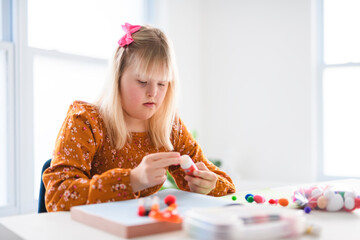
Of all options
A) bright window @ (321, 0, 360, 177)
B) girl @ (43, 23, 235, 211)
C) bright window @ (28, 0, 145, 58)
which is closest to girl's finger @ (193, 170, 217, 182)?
girl @ (43, 23, 235, 211)

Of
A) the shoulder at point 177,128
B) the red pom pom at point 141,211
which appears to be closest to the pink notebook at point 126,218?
the red pom pom at point 141,211

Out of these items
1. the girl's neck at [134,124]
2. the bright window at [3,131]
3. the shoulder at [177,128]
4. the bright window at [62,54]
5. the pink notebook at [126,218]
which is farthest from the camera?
the bright window at [62,54]

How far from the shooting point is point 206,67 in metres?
3.64

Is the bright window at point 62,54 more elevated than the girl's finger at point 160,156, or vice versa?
the bright window at point 62,54

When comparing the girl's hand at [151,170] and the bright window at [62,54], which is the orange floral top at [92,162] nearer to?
the girl's hand at [151,170]

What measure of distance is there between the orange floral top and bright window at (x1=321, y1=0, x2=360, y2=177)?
6.62ft

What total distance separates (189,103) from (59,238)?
9.46ft

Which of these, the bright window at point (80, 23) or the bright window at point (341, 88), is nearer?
the bright window at point (80, 23)

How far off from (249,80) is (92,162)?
92.2 inches

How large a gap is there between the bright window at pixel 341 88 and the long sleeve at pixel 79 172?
2.40 m

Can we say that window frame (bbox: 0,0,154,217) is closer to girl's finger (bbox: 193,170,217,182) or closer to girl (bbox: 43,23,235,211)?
girl (bbox: 43,23,235,211)

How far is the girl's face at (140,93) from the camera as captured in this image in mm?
1261

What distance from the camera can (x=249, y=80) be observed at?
338cm

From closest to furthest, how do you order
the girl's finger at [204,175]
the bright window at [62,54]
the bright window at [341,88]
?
the girl's finger at [204,175]
the bright window at [62,54]
the bright window at [341,88]
